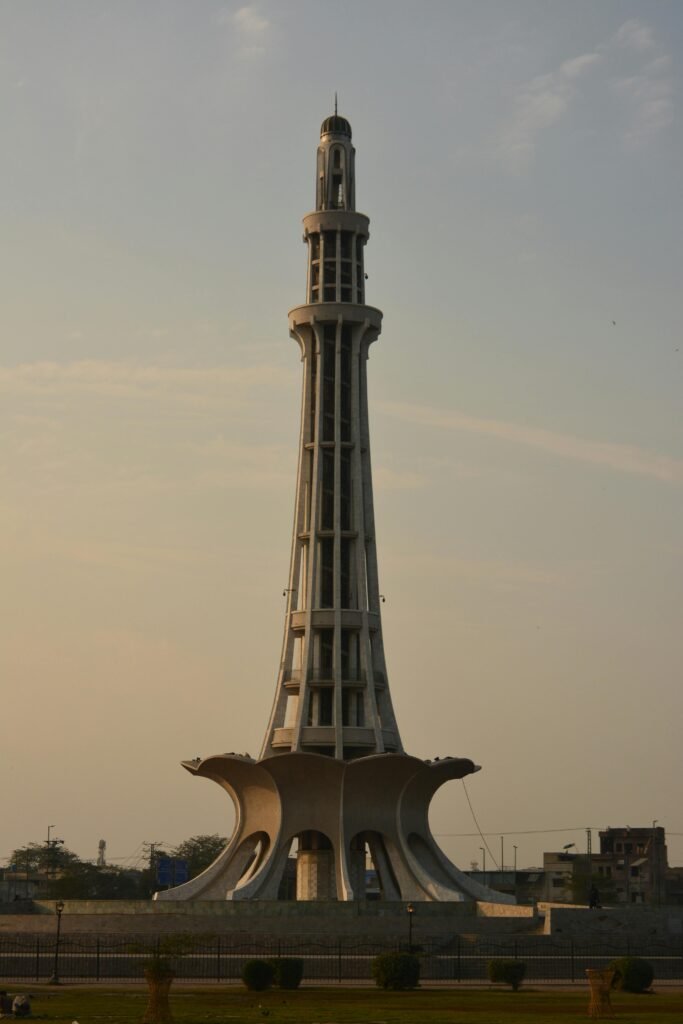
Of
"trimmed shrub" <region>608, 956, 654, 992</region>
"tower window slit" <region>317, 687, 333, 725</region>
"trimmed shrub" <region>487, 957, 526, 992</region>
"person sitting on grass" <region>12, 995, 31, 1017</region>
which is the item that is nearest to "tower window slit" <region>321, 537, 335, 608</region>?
"tower window slit" <region>317, 687, 333, 725</region>

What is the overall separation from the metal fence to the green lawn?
294 centimetres

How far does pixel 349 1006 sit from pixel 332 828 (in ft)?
91.0

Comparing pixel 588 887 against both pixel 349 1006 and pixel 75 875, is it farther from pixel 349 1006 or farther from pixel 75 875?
pixel 349 1006

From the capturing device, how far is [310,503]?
205 feet

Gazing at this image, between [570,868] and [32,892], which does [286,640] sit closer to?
[32,892]

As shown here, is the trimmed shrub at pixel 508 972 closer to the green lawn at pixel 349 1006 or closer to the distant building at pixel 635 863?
the green lawn at pixel 349 1006

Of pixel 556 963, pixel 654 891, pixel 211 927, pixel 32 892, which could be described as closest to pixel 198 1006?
pixel 556 963

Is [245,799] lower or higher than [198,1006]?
higher

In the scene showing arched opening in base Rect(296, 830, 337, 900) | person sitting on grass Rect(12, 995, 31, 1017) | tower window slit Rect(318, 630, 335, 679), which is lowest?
person sitting on grass Rect(12, 995, 31, 1017)

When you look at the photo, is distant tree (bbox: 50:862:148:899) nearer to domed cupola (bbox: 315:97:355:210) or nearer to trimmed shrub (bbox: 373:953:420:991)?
domed cupola (bbox: 315:97:355:210)

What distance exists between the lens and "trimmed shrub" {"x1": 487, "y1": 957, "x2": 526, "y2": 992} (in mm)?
36969

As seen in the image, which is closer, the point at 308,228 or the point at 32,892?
the point at 308,228

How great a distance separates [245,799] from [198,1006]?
95.8 ft

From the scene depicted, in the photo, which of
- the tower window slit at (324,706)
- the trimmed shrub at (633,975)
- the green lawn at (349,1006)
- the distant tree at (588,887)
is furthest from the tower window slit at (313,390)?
the distant tree at (588,887)
